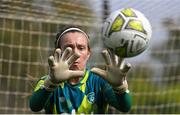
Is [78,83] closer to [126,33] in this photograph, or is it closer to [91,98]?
[91,98]

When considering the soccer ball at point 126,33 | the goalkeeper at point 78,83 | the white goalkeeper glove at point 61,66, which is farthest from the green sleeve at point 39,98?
the soccer ball at point 126,33

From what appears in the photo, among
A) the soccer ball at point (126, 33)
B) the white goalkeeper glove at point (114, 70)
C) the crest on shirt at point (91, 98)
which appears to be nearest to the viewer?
the white goalkeeper glove at point (114, 70)

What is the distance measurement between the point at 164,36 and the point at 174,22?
16.5 inches

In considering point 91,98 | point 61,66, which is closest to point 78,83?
point 91,98

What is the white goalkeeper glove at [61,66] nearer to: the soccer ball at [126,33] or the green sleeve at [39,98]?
the green sleeve at [39,98]

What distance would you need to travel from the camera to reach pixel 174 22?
867 centimetres

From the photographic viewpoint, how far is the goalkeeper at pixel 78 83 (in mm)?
3600

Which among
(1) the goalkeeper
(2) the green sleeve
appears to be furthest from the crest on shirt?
(2) the green sleeve

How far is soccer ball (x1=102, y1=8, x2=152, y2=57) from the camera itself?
3.70m

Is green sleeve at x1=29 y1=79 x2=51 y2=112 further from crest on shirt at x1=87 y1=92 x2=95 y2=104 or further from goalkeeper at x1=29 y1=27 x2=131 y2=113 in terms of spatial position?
crest on shirt at x1=87 y1=92 x2=95 y2=104

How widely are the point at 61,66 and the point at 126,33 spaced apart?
0.46m

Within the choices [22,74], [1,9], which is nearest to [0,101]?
[22,74]

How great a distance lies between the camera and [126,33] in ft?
12.2

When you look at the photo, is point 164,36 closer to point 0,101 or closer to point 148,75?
point 148,75
